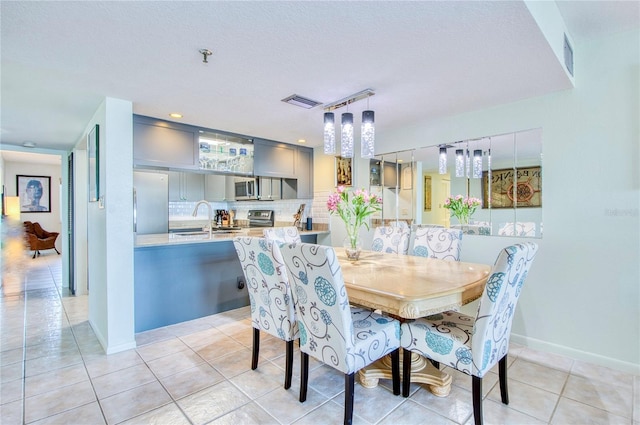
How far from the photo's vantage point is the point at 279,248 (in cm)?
177

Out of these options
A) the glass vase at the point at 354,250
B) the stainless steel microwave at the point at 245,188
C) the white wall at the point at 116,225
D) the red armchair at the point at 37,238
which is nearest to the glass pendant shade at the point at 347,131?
the glass vase at the point at 354,250

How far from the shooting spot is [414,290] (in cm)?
167

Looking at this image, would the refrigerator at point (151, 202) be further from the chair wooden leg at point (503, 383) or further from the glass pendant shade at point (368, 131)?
the chair wooden leg at point (503, 383)

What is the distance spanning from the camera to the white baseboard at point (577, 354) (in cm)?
225

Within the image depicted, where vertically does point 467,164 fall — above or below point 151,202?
above

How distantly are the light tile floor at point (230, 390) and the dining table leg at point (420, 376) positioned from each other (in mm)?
48

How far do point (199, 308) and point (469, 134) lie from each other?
3.29m

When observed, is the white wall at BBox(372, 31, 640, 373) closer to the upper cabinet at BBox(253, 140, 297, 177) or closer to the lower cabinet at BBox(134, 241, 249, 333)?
the upper cabinet at BBox(253, 140, 297, 177)

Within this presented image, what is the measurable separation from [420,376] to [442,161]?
2089 millimetres

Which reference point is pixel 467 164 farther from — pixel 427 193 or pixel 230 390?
pixel 230 390

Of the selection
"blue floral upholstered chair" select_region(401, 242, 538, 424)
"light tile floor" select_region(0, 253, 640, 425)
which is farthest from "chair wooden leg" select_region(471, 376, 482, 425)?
"light tile floor" select_region(0, 253, 640, 425)

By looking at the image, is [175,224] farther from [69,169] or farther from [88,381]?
[88,381]

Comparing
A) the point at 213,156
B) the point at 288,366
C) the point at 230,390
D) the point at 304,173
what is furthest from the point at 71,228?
the point at 288,366

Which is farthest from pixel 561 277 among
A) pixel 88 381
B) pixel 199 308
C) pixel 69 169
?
pixel 69 169
